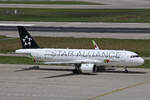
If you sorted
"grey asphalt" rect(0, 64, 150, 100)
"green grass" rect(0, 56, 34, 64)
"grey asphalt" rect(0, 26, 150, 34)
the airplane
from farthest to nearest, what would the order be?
"grey asphalt" rect(0, 26, 150, 34) < "green grass" rect(0, 56, 34, 64) < the airplane < "grey asphalt" rect(0, 64, 150, 100)

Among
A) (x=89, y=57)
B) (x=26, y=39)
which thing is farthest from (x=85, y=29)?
(x=89, y=57)

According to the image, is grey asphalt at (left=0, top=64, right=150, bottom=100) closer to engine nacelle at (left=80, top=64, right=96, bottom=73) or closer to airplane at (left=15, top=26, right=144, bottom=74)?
engine nacelle at (left=80, top=64, right=96, bottom=73)

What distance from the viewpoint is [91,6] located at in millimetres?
159500

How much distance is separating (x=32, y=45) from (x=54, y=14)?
72.7 meters

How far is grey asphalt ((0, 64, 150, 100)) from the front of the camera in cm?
4719

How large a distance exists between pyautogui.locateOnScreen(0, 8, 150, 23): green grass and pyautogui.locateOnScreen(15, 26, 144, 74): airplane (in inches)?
2285

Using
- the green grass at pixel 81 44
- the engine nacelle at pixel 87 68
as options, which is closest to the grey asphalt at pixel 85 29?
the green grass at pixel 81 44

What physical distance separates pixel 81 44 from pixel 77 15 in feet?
155

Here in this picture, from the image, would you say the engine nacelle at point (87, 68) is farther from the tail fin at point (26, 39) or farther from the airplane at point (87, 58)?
the tail fin at point (26, 39)

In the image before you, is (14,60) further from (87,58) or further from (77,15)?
(77,15)

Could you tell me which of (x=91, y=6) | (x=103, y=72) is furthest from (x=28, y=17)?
(x=103, y=72)

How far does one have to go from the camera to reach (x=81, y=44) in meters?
89.6

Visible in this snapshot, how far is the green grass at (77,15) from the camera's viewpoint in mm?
125375

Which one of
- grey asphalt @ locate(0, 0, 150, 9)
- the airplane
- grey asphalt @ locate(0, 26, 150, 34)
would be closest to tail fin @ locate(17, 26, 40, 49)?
the airplane
